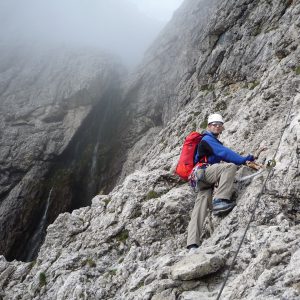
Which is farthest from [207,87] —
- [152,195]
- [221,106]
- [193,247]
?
[193,247]

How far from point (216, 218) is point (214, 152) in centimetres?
189

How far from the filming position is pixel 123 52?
72.2 metres

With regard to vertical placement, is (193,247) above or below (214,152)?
below

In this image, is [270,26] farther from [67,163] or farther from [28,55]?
[28,55]

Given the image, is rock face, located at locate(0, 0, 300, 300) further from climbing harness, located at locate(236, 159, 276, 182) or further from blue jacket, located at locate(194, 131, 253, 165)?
blue jacket, located at locate(194, 131, 253, 165)

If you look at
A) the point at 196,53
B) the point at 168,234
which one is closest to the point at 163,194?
the point at 168,234

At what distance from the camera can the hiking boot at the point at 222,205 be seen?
370 inches

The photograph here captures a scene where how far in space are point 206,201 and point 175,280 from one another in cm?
259

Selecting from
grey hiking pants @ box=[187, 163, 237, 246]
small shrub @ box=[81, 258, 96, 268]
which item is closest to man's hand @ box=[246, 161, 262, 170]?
grey hiking pants @ box=[187, 163, 237, 246]

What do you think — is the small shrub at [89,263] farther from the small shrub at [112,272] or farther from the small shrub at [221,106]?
the small shrub at [221,106]

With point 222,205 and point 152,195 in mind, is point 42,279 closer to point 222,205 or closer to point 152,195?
point 152,195

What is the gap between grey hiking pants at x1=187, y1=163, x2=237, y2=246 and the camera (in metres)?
8.98

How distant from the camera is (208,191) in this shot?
9.61 meters

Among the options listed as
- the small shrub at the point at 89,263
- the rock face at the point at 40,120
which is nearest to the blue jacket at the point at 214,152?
the small shrub at the point at 89,263
